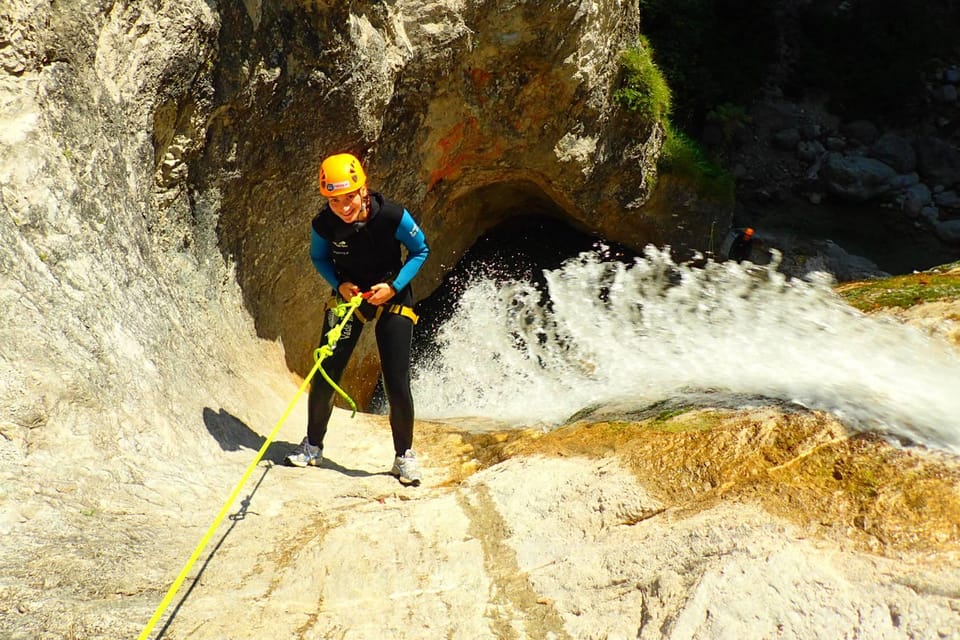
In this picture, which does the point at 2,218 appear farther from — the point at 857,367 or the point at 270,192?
the point at 857,367

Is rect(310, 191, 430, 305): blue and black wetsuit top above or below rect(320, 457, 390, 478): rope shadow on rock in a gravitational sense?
above

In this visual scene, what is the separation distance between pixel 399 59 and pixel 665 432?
5098 millimetres

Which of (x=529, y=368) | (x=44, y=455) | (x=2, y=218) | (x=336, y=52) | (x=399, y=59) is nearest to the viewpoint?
(x=44, y=455)

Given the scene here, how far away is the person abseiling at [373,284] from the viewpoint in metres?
4.42

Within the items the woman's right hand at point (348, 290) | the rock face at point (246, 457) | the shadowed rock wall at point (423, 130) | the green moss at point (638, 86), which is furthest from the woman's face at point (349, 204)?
the green moss at point (638, 86)

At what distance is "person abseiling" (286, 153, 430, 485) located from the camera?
4422 millimetres

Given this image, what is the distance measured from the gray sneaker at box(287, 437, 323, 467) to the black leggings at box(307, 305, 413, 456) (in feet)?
0.17

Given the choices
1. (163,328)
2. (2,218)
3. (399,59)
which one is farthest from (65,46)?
(399,59)

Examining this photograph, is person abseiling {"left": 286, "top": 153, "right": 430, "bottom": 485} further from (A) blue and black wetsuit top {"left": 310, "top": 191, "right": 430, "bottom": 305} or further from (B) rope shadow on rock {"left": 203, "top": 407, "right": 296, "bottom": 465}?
(B) rope shadow on rock {"left": 203, "top": 407, "right": 296, "bottom": 465}

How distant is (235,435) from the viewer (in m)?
4.79

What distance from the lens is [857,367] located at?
202 inches

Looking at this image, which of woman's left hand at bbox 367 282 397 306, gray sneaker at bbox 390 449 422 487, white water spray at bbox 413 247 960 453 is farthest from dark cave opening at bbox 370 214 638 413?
woman's left hand at bbox 367 282 397 306

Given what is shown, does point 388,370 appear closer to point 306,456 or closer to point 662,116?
point 306,456

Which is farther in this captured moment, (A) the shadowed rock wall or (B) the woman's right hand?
(A) the shadowed rock wall
